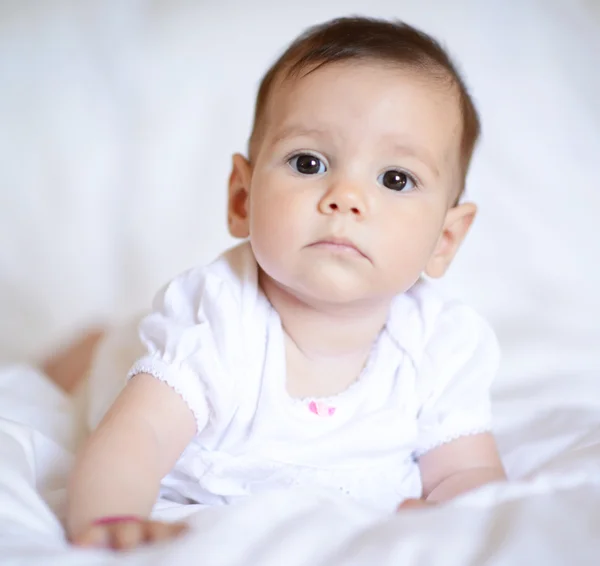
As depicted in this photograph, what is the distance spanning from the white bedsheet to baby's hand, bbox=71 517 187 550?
0.02 m

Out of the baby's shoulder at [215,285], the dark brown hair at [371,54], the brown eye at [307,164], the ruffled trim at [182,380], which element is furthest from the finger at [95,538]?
the dark brown hair at [371,54]

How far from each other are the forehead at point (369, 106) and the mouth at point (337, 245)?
124 millimetres

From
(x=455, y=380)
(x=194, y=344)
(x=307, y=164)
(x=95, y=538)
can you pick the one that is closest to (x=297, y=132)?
(x=307, y=164)

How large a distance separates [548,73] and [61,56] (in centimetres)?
114

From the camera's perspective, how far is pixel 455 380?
125 centimetres

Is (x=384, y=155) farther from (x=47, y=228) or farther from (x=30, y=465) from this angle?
(x=47, y=228)

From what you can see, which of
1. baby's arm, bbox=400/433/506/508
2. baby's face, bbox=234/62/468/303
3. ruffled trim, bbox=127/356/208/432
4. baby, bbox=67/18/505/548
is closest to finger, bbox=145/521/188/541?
baby, bbox=67/18/505/548

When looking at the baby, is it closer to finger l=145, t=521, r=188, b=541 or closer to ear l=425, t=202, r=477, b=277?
ear l=425, t=202, r=477, b=277

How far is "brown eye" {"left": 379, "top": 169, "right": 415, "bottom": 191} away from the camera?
108 cm

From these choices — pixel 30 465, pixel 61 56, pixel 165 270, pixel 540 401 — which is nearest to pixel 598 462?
pixel 540 401

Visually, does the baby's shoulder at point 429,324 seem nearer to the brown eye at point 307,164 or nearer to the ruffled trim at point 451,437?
the ruffled trim at point 451,437

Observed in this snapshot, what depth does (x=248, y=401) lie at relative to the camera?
44.0 inches

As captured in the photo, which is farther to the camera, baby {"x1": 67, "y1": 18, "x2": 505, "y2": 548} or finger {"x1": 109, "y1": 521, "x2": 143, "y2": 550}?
baby {"x1": 67, "y1": 18, "x2": 505, "y2": 548}

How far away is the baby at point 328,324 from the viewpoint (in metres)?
1.03
